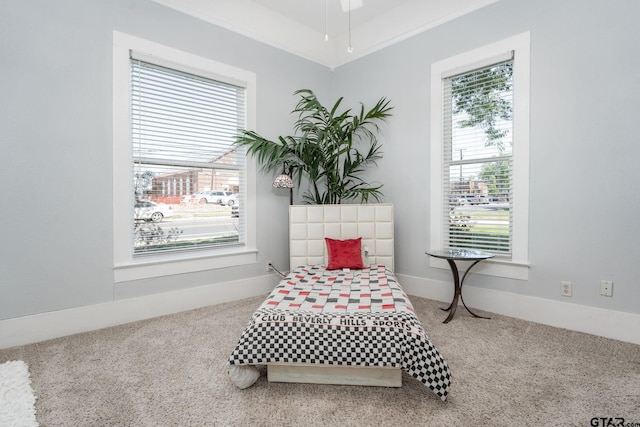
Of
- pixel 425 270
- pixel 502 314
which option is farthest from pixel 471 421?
pixel 425 270

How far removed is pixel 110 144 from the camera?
268 centimetres

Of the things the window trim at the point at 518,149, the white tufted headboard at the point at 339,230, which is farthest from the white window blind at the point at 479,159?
the white tufted headboard at the point at 339,230

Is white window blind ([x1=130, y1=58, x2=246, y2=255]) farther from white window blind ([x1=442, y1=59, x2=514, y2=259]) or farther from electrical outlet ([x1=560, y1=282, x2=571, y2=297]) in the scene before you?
electrical outlet ([x1=560, y1=282, x2=571, y2=297])

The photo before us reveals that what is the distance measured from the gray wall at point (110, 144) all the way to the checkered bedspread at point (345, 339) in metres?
1.59

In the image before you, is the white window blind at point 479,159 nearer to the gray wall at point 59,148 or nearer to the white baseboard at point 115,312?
the white baseboard at point 115,312

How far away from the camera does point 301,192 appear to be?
406cm

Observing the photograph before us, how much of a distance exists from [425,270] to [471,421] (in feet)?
6.73

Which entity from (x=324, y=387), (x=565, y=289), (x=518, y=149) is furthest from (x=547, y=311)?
(x=324, y=387)

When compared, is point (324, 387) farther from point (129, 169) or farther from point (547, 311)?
point (129, 169)

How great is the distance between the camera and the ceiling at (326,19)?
322 cm

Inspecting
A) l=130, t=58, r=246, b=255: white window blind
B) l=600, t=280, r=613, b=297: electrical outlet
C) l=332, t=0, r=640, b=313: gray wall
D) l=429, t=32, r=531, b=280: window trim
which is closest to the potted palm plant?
l=130, t=58, r=246, b=255: white window blind

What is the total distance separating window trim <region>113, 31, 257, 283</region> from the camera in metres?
2.70

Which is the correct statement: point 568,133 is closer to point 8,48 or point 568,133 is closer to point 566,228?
point 566,228

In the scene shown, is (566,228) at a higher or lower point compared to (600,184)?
lower
